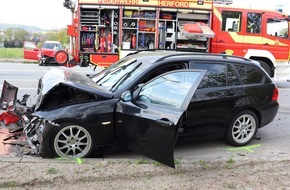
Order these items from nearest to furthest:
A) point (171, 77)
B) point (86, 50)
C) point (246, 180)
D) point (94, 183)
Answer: point (94, 183)
point (246, 180)
point (171, 77)
point (86, 50)

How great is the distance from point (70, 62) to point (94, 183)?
334 inches

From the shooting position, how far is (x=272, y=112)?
569 centimetres

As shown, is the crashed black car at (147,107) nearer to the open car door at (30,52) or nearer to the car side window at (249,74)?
the car side window at (249,74)

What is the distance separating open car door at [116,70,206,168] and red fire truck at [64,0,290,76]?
7101mm


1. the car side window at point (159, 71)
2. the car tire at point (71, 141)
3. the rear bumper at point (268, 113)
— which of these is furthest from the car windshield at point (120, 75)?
the rear bumper at point (268, 113)

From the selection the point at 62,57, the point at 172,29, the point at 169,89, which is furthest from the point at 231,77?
the point at 62,57

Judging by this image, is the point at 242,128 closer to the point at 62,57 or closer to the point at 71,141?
the point at 71,141

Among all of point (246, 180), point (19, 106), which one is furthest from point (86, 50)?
point (246, 180)

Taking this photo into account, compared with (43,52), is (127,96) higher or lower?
lower

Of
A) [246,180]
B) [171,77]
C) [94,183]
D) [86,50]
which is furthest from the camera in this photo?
[86,50]

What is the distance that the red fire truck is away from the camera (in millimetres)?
11359

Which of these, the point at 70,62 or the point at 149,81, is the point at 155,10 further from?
the point at 149,81

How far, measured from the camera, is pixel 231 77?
17.5 feet

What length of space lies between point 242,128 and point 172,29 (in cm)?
700
